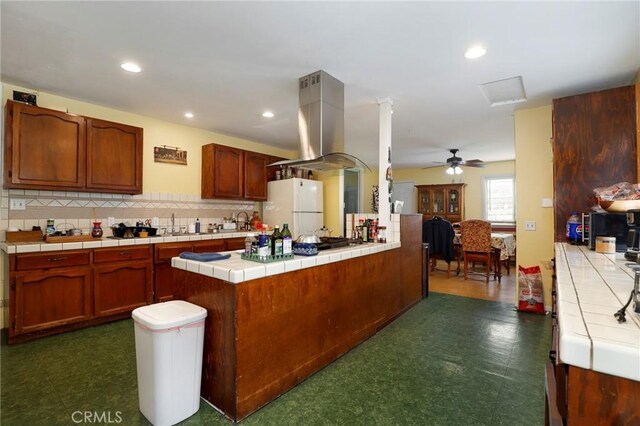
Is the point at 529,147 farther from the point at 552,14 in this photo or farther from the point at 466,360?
the point at 466,360

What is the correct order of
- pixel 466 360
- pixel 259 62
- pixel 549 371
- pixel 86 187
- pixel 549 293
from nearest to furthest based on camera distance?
pixel 549 371 < pixel 466 360 < pixel 259 62 < pixel 86 187 < pixel 549 293

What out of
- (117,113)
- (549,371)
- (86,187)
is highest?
(117,113)

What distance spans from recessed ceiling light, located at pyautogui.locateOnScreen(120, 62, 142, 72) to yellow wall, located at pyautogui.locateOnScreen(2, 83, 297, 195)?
1.24m

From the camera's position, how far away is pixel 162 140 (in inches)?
157

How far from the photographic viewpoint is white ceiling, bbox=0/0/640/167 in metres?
1.83

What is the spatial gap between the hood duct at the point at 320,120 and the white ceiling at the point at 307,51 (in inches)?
4.6

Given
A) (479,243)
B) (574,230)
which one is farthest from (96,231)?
(479,243)

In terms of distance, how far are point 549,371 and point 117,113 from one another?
4.49 m

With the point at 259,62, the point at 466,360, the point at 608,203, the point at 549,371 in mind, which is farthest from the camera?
the point at 259,62

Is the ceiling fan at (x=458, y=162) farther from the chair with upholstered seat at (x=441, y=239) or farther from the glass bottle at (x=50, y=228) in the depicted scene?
the glass bottle at (x=50, y=228)

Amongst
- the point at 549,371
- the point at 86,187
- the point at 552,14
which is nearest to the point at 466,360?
the point at 549,371

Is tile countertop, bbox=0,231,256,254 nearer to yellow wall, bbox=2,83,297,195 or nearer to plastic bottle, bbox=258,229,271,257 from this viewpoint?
yellow wall, bbox=2,83,297,195

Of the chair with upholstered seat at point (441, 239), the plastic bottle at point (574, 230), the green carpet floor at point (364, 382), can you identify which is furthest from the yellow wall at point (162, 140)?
the plastic bottle at point (574, 230)

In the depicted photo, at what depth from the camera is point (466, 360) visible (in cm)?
231
